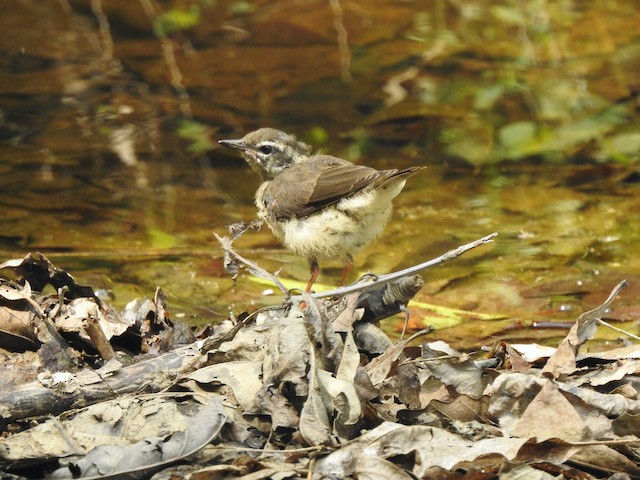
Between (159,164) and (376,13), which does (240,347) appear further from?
(376,13)

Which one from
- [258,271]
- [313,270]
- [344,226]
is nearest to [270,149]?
[313,270]

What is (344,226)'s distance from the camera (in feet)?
20.7

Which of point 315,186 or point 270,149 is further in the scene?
point 270,149

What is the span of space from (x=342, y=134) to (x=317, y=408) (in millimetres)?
6855

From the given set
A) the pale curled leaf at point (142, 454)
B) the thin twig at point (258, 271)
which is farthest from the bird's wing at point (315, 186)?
the pale curled leaf at point (142, 454)

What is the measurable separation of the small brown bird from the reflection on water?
74cm

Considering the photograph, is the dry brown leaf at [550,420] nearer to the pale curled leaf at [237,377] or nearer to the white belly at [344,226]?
the pale curled leaf at [237,377]

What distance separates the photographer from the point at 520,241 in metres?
8.30

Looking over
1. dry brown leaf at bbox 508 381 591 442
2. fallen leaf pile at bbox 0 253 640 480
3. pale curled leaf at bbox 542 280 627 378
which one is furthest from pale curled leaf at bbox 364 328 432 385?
pale curled leaf at bbox 542 280 627 378

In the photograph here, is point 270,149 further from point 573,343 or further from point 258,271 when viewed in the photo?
point 573,343

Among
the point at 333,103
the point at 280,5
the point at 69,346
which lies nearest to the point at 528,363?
the point at 69,346

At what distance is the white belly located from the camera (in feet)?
20.4

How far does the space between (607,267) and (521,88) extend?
15.7 ft

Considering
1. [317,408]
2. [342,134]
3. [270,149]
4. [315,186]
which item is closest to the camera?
[317,408]
